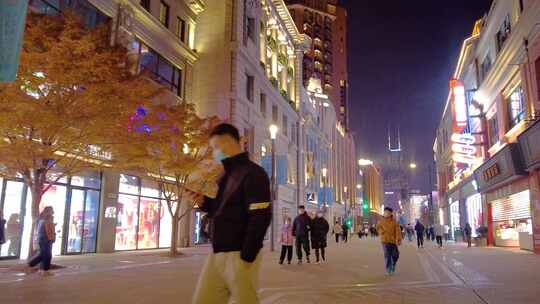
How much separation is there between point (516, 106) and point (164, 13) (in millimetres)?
19271

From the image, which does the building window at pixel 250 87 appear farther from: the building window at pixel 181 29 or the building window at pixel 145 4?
the building window at pixel 145 4

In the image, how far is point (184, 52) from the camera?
92.4ft

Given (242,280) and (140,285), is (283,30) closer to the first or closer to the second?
(140,285)

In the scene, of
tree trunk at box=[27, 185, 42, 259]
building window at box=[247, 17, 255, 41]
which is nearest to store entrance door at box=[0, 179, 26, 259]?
tree trunk at box=[27, 185, 42, 259]

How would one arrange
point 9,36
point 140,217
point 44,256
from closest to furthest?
point 9,36 → point 44,256 → point 140,217

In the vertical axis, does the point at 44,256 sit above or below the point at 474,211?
below

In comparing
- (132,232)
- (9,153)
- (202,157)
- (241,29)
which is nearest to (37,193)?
(9,153)

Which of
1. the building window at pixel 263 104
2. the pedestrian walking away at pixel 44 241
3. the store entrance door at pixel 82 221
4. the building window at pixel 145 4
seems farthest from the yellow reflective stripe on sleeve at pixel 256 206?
the building window at pixel 263 104

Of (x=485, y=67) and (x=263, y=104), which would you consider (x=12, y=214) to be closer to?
(x=263, y=104)

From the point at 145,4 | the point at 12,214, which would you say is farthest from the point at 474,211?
the point at 12,214

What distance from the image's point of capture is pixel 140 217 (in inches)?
935

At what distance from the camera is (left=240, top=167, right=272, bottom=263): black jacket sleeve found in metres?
3.20

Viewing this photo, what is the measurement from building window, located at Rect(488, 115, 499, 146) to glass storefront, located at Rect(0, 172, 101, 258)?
72.6 feet

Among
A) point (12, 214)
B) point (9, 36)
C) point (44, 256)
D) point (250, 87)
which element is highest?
point (250, 87)
